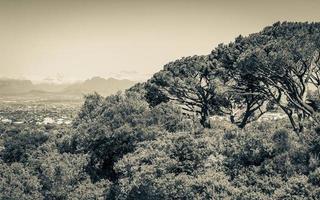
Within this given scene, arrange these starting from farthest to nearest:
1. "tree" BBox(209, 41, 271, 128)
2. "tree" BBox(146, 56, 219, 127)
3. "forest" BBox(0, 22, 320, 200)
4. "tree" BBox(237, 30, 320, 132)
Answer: "tree" BBox(146, 56, 219, 127)
"tree" BBox(209, 41, 271, 128)
"tree" BBox(237, 30, 320, 132)
"forest" BBox(0, 22, 320, 200)

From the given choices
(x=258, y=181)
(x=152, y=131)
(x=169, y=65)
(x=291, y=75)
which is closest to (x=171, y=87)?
(x=169, y=65)

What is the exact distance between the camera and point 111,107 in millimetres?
49906

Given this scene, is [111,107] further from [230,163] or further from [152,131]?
[230,163]

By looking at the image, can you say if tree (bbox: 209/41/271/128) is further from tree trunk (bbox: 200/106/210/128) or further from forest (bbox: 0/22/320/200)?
tree trunk (bbox: 200/106/210/128)

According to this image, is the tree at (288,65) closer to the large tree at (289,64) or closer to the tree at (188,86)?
the large tree at (289,64)

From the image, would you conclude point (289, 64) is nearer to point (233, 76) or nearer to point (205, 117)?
point (233, 76)

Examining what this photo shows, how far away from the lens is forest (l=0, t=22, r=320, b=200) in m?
31.8

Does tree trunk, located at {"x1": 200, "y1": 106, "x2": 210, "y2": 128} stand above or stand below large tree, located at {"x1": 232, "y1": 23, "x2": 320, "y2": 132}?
below

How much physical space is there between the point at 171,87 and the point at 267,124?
2048cm

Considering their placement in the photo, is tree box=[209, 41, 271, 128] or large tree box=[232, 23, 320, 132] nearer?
large tree box=[232, 23, 320, 132]

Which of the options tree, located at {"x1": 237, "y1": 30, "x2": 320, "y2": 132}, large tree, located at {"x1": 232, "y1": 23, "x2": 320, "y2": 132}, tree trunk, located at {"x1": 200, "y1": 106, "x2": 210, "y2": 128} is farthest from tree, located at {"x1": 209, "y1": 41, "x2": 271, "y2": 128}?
tree trunk, located at {"x1": 200, "y1": 106, "x2": 210, "y2": 128}

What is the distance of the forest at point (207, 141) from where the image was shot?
31766 millimetres

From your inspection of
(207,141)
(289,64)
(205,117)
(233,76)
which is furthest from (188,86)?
(289,64)

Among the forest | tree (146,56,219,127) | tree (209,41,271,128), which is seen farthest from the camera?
tree (146,56,219,127)
